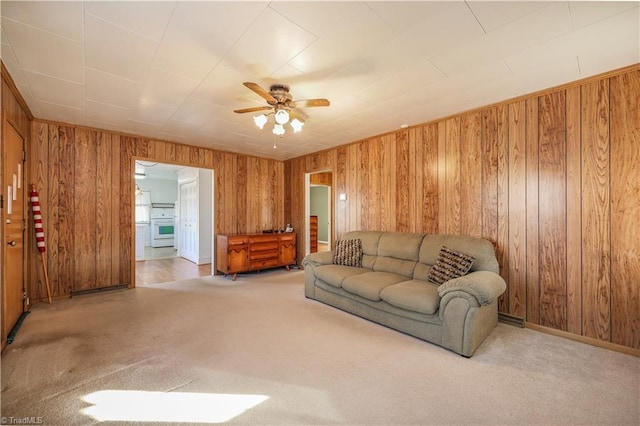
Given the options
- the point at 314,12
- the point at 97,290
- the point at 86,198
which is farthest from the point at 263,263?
the point at 314,12

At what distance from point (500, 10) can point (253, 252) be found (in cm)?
495

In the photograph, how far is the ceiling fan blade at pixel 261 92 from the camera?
226 centimetres

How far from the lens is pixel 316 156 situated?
19.0 feet

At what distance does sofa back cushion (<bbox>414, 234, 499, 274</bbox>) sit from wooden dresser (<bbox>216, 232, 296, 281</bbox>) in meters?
3.17

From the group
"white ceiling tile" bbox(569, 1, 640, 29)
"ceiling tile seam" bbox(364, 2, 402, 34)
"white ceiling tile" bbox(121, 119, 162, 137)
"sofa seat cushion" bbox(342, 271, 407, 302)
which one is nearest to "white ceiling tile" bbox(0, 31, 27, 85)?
"white ceiling tile" bbox(121, 119, 162, 137)

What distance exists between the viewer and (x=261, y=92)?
2.41 meters

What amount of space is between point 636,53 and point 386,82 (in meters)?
2.02

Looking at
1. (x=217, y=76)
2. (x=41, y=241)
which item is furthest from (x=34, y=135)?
(x=217, y=76)

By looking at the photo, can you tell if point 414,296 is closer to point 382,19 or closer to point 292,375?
point 292,375

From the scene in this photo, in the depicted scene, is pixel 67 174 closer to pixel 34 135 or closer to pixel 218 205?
pixel 34 135

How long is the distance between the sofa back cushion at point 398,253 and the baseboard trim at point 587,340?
1381mm

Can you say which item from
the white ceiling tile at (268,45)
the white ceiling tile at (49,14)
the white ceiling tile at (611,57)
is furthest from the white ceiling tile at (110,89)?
the white ceiling tile at (611,57)

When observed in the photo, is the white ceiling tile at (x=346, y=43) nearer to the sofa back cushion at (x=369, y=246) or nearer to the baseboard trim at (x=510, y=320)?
the sofa back cushion at (x=369, y=246)

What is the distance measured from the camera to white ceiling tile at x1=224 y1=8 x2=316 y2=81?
6.26 ft
